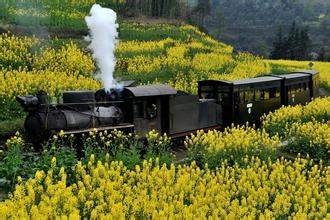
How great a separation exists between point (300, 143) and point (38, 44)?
16.0m

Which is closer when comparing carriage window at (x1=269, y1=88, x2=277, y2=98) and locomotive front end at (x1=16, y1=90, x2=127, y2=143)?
locomotive front end at (x1=16, y1=90, x2=127, y2=143)

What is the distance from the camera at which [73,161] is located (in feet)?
40.9

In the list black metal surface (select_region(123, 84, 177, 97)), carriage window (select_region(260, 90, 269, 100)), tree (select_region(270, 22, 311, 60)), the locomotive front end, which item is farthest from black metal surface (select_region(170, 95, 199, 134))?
tree (select_region(270, 22, 311, 60))

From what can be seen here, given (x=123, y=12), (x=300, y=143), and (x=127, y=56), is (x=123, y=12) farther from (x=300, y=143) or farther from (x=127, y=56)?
(x=300, y=143)

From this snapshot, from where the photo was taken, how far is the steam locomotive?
13.9 m

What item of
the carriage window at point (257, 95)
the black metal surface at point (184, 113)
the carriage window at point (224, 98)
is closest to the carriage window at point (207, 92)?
the carriage window at point (224, 98)

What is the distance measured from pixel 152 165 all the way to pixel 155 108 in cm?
336

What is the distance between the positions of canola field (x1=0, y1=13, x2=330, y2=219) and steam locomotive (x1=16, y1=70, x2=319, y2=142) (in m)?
0.51

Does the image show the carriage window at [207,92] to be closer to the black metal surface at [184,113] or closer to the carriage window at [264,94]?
the carriage window at [264,94]

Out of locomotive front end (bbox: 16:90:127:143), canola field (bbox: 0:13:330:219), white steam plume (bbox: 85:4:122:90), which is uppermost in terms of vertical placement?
white steam plume (bbox: 85:4:122:90)

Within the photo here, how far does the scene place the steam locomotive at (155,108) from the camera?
45.5 feet

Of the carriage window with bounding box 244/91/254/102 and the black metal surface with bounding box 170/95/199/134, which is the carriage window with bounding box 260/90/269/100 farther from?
the black metal surface with bounding box 170/95/199/134

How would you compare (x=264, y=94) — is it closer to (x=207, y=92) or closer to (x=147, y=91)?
(x=207, y=92)

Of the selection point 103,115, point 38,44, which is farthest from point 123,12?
point 103,115
